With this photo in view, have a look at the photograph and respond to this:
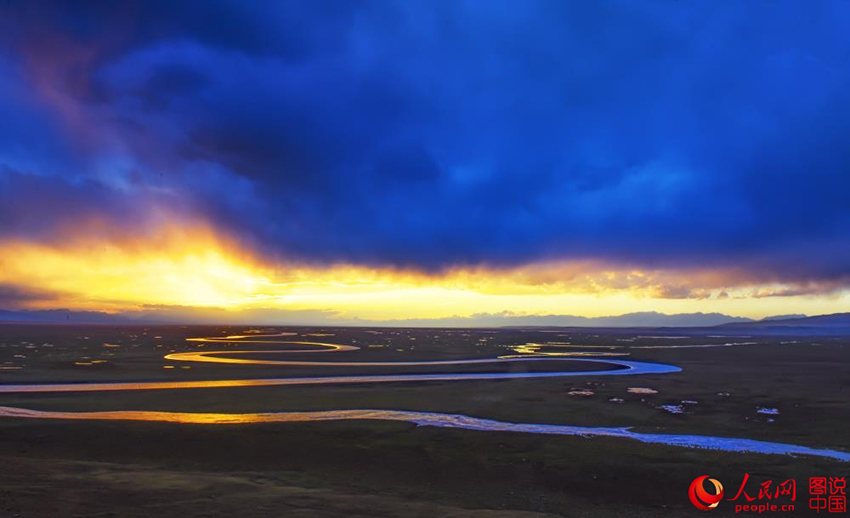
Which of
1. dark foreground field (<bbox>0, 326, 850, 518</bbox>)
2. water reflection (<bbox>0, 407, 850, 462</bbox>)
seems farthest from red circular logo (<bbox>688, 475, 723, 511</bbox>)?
water reflection (<bbox>0, 407, 850, 462</bbox>)

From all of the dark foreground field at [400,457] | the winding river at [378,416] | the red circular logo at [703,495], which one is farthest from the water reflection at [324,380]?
the red circular logo at [703,495]

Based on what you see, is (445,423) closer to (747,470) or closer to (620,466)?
(620,466)

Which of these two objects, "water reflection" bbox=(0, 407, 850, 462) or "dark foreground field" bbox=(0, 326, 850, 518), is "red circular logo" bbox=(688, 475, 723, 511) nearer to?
"dark foreground field" bbox=(0, 326, 850, 518)

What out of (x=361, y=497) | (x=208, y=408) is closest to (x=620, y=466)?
(x=361, y=497)

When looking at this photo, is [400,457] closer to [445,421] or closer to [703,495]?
[445,421]

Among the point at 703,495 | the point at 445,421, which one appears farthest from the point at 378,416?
the point at 703,495

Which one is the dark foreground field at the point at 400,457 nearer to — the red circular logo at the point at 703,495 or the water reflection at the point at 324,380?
the red circular logo at the point at 703,495
